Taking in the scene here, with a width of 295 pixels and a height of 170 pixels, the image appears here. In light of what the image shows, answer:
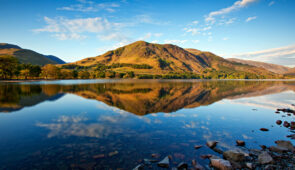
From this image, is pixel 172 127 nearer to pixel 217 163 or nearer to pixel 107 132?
pixel 107 132

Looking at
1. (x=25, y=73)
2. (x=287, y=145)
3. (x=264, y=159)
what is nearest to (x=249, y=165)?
(x=264, y=159)

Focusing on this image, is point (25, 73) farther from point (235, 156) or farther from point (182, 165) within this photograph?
point (235, 156)

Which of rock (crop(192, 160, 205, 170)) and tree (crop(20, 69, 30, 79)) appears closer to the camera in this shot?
rock (crop(192, 160, 205, 170))

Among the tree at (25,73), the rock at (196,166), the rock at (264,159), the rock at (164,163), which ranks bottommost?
the rock at (196,166)

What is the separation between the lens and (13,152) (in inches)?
508

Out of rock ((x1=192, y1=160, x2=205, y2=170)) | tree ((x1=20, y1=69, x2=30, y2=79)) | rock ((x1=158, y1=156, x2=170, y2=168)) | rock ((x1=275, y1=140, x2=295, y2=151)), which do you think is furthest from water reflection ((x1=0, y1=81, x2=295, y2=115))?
tree ((x1=20, y1=69, x2=30, y2=79))

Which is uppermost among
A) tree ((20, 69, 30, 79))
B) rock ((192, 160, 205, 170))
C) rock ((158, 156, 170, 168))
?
tree ((20, 69, 30, 79))

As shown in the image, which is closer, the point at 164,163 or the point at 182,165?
the point at 182,165

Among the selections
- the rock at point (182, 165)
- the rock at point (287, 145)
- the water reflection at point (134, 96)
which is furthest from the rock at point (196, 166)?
the water reflection at point (134, 96)

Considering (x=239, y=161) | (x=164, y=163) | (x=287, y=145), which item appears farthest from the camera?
(x=287, y=145)

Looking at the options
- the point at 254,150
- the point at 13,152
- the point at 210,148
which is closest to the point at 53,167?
the point at 13,152

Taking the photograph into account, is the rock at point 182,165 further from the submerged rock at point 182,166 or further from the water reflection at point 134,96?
the water reflection at point 134,96

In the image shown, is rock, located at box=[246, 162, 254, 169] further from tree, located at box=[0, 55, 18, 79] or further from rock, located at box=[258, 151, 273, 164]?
tree, located at box=[0, 55, 18, 79]

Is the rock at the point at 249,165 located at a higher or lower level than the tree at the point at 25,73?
lower
